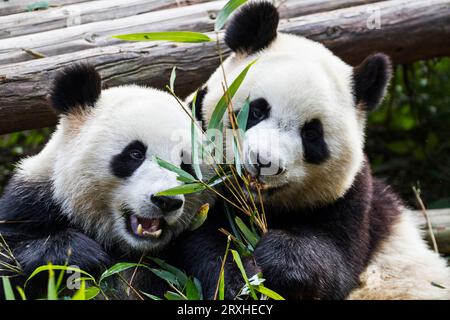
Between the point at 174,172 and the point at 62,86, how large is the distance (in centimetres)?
88

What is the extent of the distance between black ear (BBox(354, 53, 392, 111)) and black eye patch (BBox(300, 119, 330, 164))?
0.52m

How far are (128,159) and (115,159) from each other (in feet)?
0.23

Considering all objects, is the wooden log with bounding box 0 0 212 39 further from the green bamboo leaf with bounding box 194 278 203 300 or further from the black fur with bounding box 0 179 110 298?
the green bamboo leaf with bounding box 194 278 203 300

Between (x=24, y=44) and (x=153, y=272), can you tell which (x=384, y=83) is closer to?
(x=153, y=272)

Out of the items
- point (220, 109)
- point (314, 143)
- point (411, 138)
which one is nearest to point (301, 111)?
point (314, 143)

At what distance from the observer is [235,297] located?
13.1ft

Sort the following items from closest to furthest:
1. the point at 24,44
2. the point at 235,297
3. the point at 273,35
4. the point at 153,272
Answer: the point at 235,297, the point at 153,272, the point at 273,35, the point at 24,44

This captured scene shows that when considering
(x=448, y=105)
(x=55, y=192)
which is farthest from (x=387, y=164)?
(x=55, y=192)

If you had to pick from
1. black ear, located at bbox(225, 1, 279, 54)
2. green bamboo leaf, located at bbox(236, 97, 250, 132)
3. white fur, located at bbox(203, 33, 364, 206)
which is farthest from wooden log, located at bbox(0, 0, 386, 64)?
→ green bamboo leaf, located at bbox(236, 97, 250, 132)

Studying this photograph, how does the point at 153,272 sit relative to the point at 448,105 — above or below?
above

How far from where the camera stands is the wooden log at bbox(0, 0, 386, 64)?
5.37 metres

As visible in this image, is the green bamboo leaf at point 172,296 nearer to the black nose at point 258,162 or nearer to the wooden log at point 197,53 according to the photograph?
the black nose at point 258,162

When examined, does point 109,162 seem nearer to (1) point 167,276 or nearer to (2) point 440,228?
(1) point 167,276

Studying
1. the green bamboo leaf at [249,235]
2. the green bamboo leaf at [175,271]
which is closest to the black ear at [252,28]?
the green bamboo leaf at [249,235]
